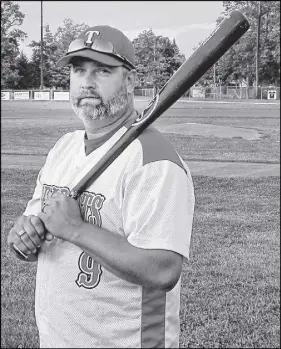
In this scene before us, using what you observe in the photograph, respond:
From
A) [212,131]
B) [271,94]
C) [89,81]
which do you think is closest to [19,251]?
[89,81]

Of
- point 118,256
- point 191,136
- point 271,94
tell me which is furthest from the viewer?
point 271,94

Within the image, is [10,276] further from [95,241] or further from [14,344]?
[95,241]

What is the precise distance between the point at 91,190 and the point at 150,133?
6.3 inches

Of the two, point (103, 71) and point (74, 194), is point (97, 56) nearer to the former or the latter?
point (103, 71)

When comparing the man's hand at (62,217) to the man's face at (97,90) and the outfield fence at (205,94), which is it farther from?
the outfield fence at (205,94)

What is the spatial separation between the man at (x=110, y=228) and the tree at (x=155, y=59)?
1188 mm

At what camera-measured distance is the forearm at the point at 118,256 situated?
114 centimetres

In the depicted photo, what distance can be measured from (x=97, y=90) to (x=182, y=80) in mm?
165

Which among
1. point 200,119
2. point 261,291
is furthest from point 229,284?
point 200,119

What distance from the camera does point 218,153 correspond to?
9.23m

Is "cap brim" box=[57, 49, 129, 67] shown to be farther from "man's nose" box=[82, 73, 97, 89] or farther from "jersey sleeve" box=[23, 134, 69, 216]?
"jersey sleeve" box=[23, 134, 69, 216]

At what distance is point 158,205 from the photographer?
115cm

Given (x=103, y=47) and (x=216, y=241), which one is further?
(x=216, y=241)

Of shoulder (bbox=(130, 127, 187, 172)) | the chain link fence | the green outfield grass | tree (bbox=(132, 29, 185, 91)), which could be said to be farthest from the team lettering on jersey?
the chain link fence
